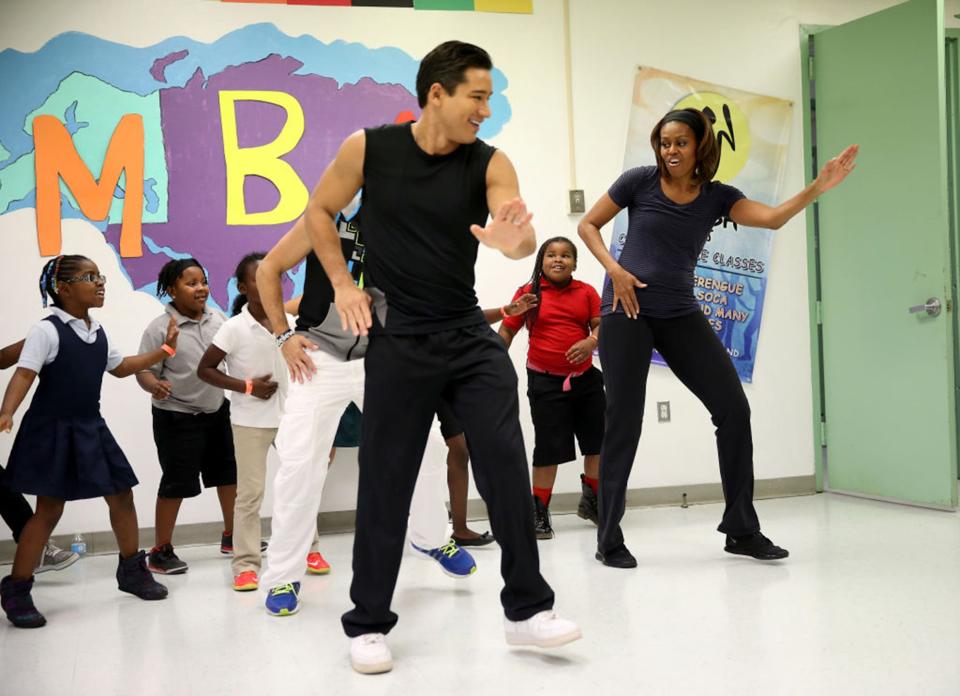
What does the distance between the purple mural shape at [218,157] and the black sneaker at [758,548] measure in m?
2.60

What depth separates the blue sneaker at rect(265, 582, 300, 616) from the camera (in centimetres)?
327

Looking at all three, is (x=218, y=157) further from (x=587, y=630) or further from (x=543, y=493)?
(x=587, y=630)

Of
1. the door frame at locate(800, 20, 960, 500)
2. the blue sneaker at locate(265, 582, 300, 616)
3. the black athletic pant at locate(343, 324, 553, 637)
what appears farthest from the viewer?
the door frame at locate(800, 20, 960, 500)

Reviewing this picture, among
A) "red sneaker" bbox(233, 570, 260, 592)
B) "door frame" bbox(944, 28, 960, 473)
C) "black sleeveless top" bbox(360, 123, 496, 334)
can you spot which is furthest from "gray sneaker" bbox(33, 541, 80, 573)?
"door frame" bbox(944, 28, 960, 473)

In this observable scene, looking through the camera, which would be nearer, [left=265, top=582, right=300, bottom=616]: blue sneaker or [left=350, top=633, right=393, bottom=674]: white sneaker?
[left=350, top=633, right=393, bottom=674]: white sneaker

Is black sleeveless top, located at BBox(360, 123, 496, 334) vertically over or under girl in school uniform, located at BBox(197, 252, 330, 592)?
over

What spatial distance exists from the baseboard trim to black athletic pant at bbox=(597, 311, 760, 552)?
1361mm

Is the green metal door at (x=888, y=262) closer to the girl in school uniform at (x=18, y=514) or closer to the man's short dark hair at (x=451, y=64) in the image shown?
the man's short dark hair at (x=451, y=64)

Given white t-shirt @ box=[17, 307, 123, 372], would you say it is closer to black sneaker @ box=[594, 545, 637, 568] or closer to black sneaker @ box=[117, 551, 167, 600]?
black sneaker @ box=[117, 551, 167, 600]

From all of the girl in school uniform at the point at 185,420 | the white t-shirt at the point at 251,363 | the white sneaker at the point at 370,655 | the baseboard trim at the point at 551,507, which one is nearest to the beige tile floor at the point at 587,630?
the white sneaker at the point at 370,655

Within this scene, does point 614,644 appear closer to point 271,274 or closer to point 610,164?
point 271,274

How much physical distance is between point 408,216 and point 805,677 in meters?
1.50

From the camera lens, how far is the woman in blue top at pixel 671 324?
3646 mm

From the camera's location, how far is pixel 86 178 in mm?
4676
